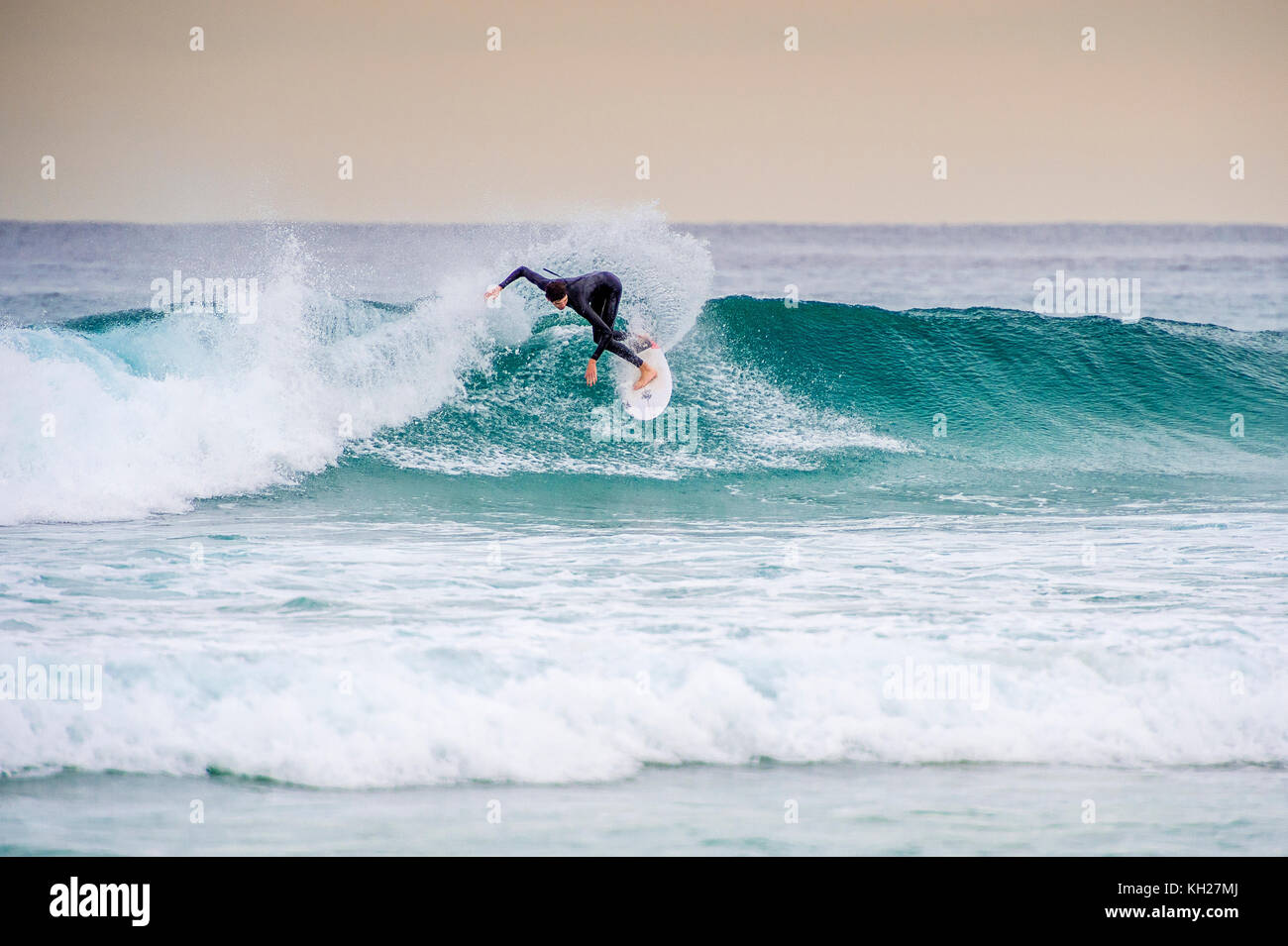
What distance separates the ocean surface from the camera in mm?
3711

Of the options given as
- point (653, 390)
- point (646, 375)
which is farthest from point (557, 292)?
point (653, 390)

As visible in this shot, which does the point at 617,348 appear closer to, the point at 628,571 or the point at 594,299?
the point at 594,299

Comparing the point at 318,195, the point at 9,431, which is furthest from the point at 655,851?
the point at 318,195

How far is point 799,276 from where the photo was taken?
14.6m

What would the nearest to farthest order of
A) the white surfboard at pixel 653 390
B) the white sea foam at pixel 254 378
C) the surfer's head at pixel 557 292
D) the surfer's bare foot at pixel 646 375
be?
1. the surfer's head at pixel 557 292
2. the surfer's bare foot at pixel 646 375
3. the white surfboard at pixel 653 390
4. the white sea foam at pixel 254 378

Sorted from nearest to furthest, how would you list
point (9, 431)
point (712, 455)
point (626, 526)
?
point (626, 526) → point (9, 431) → point (712, 455)

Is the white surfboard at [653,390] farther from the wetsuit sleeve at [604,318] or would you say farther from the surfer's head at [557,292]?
the surfer's head at [557,292]

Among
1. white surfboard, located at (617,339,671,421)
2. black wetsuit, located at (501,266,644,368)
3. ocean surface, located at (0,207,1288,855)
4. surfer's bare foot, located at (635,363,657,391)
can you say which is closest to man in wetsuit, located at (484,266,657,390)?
black wetsuit, located at (501,266,644,368)

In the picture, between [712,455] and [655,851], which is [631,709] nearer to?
[655,851]

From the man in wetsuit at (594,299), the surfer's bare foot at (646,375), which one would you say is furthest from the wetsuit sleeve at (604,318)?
the surfer's bare foot at (646,375)

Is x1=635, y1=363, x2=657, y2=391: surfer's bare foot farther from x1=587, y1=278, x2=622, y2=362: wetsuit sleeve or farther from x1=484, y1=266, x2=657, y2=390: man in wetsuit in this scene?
x1=587, y1=278, x2=622, y2=362: wetsuit sleeve

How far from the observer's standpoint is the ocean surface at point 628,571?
146 inches

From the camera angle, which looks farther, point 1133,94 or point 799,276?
point 799,276
